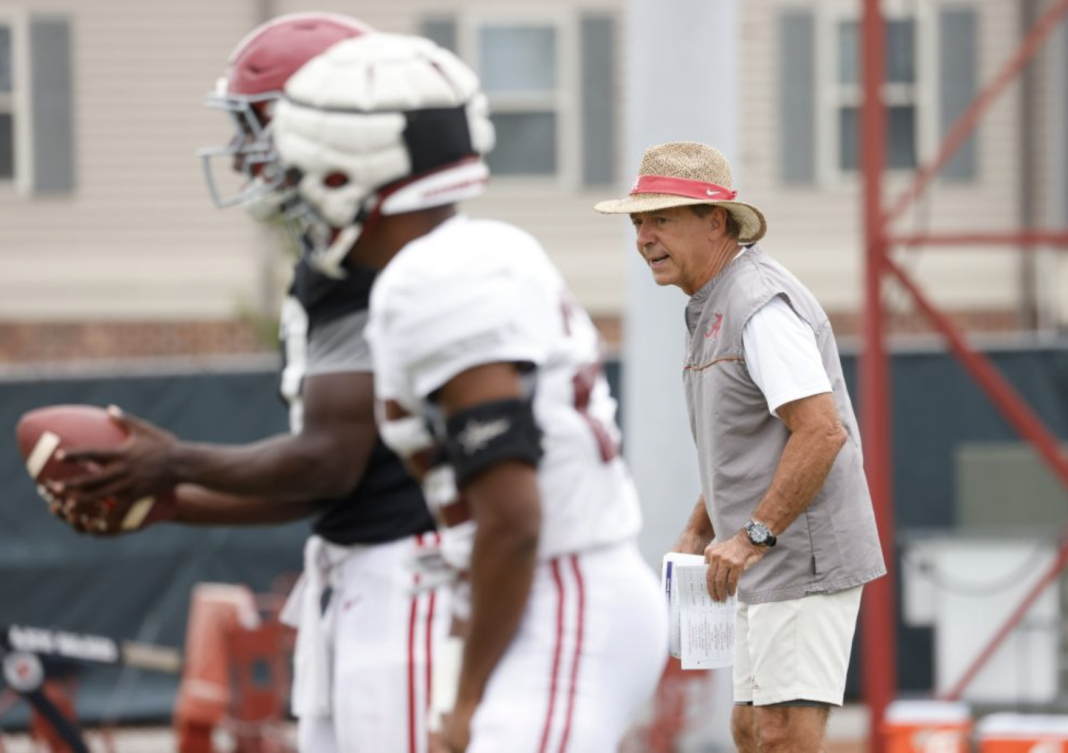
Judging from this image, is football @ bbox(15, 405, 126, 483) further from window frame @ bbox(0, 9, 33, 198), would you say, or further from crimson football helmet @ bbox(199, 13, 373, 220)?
window frame @ bbox(0, 9, 33, 198)

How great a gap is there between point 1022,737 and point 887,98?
10.8m

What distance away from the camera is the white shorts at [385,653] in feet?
12.1

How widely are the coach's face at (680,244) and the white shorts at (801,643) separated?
1.63 feet

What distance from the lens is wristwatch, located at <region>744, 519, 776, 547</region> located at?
2752 mm

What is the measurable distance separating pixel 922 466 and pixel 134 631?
483cm

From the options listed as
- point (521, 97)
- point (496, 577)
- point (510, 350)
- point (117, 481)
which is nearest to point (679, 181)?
point (510, 350)

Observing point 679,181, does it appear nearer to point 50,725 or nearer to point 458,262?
point 458,262

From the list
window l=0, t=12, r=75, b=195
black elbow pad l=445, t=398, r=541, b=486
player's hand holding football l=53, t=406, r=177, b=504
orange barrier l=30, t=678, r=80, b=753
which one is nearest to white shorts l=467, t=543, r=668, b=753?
black elbow pad l=445, t=398, r=541, b=486

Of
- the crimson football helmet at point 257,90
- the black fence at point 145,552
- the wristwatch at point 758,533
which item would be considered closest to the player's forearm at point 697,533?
the wristwatch at point 758,533

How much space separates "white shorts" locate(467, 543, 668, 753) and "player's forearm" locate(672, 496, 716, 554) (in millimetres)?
130

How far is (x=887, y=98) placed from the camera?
1794cm

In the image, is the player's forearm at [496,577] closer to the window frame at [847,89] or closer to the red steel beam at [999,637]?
the red steel beam at [999,637]

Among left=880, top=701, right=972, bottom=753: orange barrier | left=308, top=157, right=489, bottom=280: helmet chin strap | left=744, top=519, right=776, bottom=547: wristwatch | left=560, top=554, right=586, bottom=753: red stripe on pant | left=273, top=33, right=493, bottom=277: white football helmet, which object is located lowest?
left=880, top=701, right=972, bottom=753: orange barrier

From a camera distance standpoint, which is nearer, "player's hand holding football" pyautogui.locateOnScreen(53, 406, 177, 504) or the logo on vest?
the logo on vest
